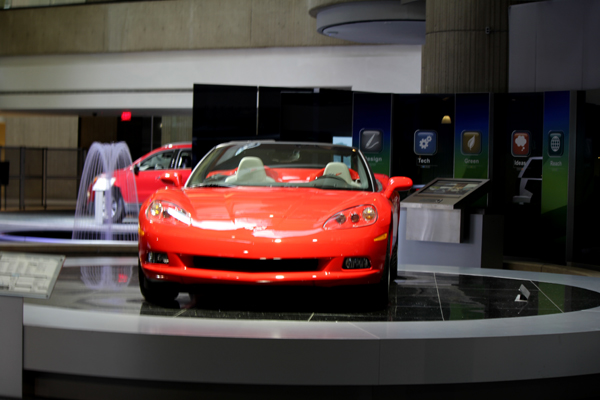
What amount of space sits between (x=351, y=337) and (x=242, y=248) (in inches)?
37.6

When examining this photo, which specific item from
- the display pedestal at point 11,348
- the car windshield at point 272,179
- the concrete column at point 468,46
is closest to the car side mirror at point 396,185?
the car windshield at point 272,179

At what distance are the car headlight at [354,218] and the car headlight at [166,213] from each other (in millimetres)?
883

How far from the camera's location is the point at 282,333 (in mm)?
3523

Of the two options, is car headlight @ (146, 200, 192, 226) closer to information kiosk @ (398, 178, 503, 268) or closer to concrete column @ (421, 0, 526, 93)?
information kiosk @ (398, 178, 503, 268)

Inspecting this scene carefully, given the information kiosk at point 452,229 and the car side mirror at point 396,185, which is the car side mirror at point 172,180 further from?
the information kiosk at point 452,229

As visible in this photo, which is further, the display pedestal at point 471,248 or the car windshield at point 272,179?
the display pedestal at point 471,248

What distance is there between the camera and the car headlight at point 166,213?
4.29m

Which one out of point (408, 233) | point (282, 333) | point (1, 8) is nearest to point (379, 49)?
point (408, 233)

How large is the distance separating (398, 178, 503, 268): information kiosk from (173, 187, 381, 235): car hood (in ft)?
11.1

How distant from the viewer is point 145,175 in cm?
1355

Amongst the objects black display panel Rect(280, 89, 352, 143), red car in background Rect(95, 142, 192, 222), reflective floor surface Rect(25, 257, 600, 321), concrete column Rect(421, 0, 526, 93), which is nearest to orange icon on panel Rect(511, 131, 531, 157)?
concrete column Rect(421, 0, 526, 93)

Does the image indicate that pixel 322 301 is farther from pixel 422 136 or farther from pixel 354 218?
pixel 422 136

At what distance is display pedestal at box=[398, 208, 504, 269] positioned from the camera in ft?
25.9

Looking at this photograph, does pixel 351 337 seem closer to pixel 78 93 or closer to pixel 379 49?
pixel 379 49
